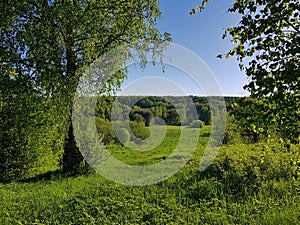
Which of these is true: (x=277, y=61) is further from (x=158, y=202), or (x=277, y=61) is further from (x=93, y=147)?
(x=93, y=147)

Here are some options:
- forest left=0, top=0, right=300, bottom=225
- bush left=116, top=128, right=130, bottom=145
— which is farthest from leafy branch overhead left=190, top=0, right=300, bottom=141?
Result: bush left=116, top=128, right=130, bottom=145

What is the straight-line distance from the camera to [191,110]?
16.0m

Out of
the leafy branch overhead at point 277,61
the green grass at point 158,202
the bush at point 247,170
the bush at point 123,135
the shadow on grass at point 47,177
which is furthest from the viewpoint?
the bush at point 123,135

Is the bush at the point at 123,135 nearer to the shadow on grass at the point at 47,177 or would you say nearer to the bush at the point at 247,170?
the shadow on grass at the point at 47,177

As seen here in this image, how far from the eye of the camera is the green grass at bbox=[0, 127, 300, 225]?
6.69m

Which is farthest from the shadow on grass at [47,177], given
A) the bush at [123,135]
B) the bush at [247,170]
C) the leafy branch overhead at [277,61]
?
the leafy branch overhead at [277,61]

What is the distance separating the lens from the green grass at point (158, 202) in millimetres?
6691

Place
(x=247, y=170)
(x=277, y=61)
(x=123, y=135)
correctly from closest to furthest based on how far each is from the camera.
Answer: (x=277, y=61)
(x=247, y=170)
(x=123, y=135)

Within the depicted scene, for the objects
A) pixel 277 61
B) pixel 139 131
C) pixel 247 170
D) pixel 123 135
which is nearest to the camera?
pixel 277 61

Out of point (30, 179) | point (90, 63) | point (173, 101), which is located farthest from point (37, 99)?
point (173, 101)

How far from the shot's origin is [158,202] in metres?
7.86

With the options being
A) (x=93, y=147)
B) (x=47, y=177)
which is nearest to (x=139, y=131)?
(x=93, y=147)

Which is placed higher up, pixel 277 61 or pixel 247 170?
pixel 277 61

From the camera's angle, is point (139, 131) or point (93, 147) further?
point (139, 131)
